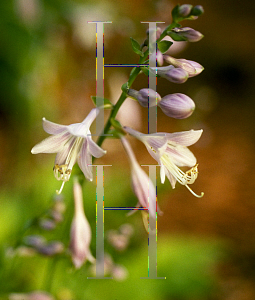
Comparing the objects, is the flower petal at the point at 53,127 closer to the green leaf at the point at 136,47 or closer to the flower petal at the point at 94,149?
the flower petal at the point at 94,149

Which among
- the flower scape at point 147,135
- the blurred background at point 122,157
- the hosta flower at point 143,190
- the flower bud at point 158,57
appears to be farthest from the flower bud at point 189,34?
the blurred background at point 122,157

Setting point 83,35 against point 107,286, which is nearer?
point 107,286

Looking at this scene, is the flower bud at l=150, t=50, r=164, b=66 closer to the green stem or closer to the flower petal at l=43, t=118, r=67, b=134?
the green stem

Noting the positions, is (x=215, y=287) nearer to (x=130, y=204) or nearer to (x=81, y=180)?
(x=130, y=204)

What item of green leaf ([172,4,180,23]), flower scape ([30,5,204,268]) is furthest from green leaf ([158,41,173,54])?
green leaf ([172,4,180,23])

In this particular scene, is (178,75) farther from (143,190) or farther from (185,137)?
(143,190)

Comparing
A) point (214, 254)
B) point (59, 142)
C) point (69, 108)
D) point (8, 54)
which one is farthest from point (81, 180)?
point (69, 108)
